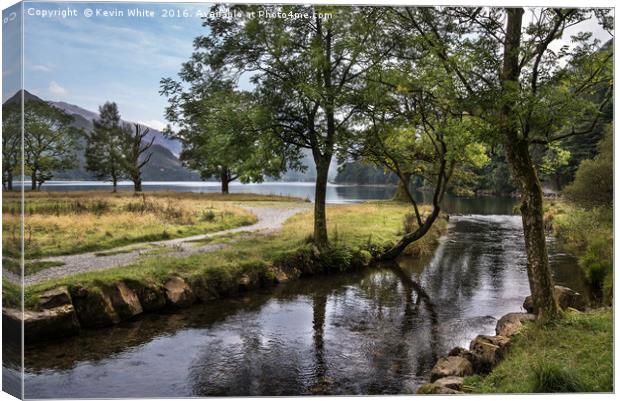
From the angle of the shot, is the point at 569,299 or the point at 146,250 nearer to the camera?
the point at 569,299

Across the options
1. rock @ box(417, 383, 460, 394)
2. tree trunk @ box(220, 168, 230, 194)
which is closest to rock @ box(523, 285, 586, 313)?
rock @ box(417, 383, 460, 394)

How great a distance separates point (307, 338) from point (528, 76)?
201 inches

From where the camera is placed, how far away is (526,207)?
24.5ft

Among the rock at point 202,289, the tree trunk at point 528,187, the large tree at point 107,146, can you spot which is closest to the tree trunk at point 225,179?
the rock at point 202,289

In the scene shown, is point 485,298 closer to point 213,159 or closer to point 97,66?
point 213,159

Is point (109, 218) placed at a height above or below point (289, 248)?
above

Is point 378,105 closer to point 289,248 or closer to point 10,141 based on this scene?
point 289,248

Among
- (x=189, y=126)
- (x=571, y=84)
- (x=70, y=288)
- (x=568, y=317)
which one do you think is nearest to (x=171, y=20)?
(x=189, y=126)

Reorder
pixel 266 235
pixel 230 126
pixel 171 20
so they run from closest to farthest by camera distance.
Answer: pixel 171 20
pixel 230 126
pixel 266 235

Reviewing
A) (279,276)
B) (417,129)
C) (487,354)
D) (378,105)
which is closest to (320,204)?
(279,276)

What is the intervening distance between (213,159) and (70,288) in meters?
3.48

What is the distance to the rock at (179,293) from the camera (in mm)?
9570

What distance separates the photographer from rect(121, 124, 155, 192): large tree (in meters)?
8.14

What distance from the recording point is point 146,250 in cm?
1104
